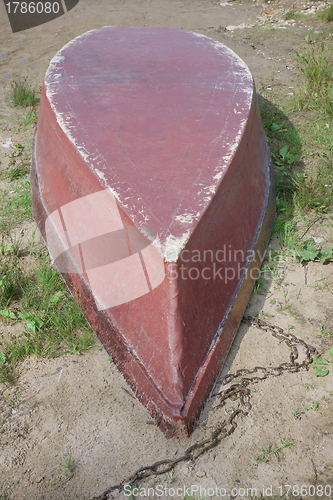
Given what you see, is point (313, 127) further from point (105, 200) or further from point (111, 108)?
point (105, 200)

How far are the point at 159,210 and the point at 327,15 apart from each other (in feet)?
20.1

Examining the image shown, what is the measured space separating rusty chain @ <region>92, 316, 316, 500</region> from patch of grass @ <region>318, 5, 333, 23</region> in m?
5.88

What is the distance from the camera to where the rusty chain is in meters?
1.59

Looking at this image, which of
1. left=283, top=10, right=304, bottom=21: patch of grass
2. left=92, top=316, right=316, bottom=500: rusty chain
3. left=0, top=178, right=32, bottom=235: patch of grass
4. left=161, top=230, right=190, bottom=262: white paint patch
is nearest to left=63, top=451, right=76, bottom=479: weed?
left=92, top=316, right=316, bottom=500: rusty chain

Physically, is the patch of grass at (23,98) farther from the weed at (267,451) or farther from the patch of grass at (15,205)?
the weed at (267,451)

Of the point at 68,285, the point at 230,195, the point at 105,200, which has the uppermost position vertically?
the point at 105,200

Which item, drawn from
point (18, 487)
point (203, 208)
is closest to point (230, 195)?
point (203, 208)

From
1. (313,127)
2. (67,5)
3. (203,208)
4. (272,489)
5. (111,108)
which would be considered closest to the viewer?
(272,489)

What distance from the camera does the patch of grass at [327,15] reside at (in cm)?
617

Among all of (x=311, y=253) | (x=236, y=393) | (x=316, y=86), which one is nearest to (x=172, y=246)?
(x=236, y=393)

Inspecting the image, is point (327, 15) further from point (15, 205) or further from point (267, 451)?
point (267, 451)

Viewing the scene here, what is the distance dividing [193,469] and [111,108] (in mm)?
1891

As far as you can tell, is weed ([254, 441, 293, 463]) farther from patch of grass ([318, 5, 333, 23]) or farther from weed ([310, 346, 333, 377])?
patch of grass ([318, 5, 333, 23])

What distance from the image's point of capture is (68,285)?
226 cm
